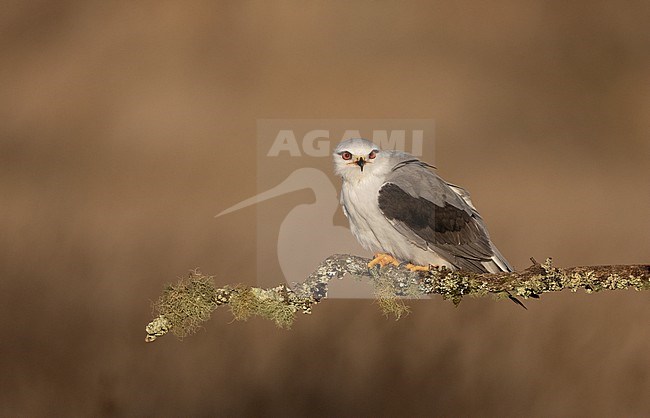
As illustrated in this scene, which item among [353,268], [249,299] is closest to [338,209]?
[353,268]

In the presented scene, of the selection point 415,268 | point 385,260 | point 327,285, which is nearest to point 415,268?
point 415,268

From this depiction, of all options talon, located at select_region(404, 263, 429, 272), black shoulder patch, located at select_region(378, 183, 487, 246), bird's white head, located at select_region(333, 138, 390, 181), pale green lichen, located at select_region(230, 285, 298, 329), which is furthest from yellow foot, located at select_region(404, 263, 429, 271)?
pale green lichen, located at select_region(230, 285, 298, 329)

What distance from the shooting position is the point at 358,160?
244 centimetres

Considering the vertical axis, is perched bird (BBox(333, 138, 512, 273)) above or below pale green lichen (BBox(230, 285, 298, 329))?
above

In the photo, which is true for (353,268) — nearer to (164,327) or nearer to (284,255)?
(164,327)

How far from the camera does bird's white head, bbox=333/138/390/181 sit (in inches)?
96.1

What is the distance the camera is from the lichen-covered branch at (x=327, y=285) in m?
2.10

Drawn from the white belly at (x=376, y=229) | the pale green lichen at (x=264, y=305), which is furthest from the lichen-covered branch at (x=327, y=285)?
the white belly at (x=376, y=229)

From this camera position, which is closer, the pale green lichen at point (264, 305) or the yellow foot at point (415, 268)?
the pale green lichen at point (264, 305)

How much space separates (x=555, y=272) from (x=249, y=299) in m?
0.87

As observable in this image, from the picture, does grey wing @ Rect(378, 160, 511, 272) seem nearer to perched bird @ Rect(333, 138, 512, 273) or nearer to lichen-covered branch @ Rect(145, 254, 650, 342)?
perched bird @ Rect(333, 138, 512, 273)

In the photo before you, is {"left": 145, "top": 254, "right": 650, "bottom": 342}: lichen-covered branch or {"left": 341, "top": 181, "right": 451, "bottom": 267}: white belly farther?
{"left": 341, "top": 181, "right": 451, "bottom": 267}: white belly

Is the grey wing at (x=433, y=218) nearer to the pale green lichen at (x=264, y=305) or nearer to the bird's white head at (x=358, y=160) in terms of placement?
the bird's white head at (x=358, y=160)

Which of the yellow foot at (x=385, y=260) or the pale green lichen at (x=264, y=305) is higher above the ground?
the yellow foot at (x=385, y=260)
